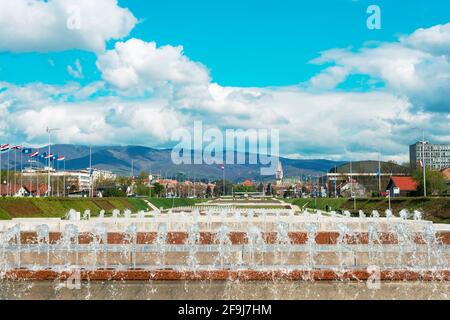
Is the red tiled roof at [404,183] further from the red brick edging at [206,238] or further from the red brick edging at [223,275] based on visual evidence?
the red brick edging at [223,275]

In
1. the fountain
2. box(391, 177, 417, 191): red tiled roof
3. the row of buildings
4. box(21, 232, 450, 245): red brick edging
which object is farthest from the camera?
box(391, 177, 417, 191): red tiled roof

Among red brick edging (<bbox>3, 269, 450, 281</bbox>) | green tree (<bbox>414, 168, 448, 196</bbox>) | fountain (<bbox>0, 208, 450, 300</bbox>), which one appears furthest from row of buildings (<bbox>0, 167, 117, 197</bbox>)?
red brick edging (<bbox>3, 269, 450, 281</bbox>)

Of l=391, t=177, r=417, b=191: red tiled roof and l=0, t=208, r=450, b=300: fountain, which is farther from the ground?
l=391, t=177, r=417, b=191: red tiled roof

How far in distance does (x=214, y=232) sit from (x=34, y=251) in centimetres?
999

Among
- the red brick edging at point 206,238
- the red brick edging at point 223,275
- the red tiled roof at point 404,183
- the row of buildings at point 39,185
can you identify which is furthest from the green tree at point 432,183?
the red brick edging at point 223,275

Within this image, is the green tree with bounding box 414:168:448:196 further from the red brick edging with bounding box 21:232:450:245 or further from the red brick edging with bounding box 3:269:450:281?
the red brick edging with bounding box 3:269:450:281

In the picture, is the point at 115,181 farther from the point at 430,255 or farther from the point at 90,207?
the point at 430,255

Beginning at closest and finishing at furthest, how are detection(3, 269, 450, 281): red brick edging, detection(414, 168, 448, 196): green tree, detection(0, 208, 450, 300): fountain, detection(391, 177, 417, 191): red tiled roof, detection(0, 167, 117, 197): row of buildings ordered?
detection(3, 269, 450, 281): red brick edging
detection(0, 208, 450, 300): fountain
detection(414, 168, 448, 196): green tree
detection(0, 167, 117, 197): row of buildings
detection(391, 177, 417, 191): red tiled roof

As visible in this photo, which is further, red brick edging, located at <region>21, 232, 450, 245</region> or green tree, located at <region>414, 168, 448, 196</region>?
green tree, located at <region>414, 168, 448, 196</region>

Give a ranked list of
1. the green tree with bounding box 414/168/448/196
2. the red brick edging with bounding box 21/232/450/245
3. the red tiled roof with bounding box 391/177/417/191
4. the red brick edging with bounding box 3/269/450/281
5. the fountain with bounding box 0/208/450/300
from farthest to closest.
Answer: the red tiled roof with bounding box 391/177/417/191 → the green tree with bounding box 414/168/448/196 → the red brick edging with bounding box 21/232/450/245 → the fountain with bounding box 0/208/450/300 → the red brick edging with bounding box 3/269/450/281

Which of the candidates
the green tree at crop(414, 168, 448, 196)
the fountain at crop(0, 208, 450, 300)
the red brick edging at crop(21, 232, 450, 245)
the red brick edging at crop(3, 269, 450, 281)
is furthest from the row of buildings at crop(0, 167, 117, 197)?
the red brick edging at crop(3, 269, 450, 281)

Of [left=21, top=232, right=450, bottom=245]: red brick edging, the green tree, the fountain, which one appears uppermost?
the green tree

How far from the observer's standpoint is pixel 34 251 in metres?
16.4

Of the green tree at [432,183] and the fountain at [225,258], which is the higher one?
the green tree at [432,183]
